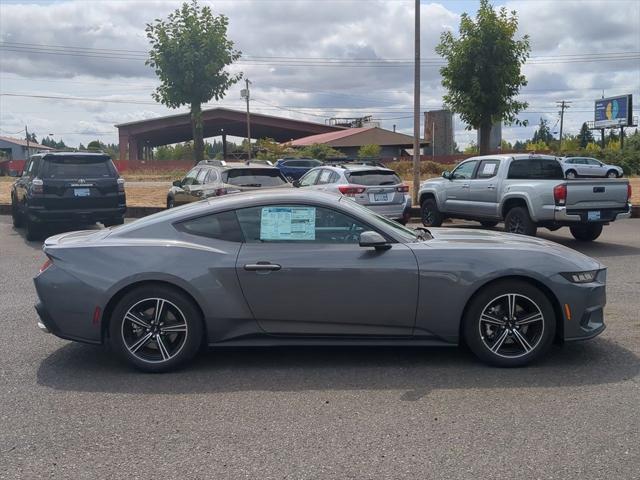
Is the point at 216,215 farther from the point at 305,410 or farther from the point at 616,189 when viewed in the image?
the point at 616,189

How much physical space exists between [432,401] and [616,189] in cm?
858

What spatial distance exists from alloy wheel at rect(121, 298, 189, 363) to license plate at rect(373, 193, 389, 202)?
29.0 feet

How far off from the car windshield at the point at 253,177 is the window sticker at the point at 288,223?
7842mm

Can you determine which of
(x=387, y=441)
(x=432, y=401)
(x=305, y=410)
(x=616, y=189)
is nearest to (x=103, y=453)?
(x=305, y=410)

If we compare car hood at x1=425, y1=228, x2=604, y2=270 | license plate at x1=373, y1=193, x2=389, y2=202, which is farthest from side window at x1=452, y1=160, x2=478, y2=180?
car hood at x1=425, y1=228, x2=604, y2=270

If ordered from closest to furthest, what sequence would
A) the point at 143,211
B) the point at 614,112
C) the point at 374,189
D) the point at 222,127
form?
the point at 374,189
the point at 143,211
the point at 614,112
the point at 222,127

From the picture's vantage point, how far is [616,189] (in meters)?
11.8

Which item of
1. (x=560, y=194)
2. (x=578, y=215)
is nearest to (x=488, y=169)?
(x=560, y=194)

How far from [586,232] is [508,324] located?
8.65 m

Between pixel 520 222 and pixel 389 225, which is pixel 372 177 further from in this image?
pixel 389 225

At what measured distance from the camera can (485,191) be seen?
1337 cm

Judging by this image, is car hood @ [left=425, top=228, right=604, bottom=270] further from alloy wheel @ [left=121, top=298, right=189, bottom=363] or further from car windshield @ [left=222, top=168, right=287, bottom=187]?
car windshield @ [left=222, top=168, right=287, bottom=187]

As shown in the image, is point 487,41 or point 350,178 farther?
point 487,41

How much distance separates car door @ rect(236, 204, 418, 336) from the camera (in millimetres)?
5129
